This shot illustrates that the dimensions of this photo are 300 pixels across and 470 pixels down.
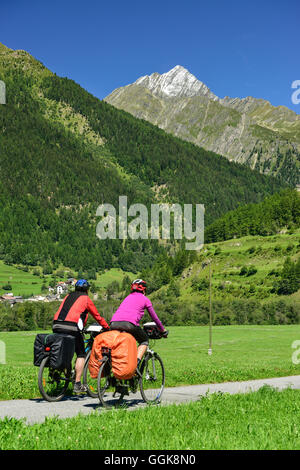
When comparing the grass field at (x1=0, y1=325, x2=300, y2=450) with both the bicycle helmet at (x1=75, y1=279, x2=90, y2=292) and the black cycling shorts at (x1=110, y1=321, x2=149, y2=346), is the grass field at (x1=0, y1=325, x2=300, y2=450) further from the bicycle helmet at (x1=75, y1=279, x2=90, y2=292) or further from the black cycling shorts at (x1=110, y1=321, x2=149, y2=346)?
the bicycle helmet at (x1=75, y1=279, x2=90, y2=292)

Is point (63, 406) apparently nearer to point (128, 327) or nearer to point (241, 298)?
point (128, 327)

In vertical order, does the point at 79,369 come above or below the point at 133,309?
below

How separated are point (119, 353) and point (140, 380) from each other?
118 cm

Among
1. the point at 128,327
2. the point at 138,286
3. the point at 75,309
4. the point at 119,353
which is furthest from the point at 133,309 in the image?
the point at 75,309

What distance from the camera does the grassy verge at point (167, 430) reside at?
6.34 meters

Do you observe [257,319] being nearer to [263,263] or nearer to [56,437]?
[263,263]

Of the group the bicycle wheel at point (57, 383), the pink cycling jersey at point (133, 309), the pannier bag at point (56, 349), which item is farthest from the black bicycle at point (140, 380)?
the pannier bag at point (56, 349)

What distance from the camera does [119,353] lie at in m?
10.3

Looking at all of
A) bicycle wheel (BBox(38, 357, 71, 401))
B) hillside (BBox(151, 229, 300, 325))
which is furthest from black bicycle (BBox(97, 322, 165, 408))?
hillside (BBox(151, 229, 300, 325))

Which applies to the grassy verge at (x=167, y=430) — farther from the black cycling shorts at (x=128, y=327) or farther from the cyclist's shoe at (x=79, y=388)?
the cyclist's shoe at (x=79, y=388)

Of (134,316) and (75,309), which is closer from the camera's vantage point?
(134,316)

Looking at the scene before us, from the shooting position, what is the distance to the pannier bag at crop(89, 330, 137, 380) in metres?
10.3

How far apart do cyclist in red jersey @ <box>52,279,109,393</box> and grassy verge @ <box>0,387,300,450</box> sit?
2716 mm
